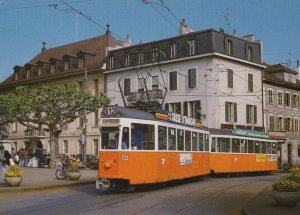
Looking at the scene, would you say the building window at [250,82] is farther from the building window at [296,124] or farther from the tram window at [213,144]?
the tram window at [213,144]

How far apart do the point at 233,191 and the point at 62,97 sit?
66.3ft

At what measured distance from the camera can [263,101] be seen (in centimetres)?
4862

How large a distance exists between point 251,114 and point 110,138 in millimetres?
32106

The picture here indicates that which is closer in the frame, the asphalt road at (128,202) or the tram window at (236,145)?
the asphalt road at (128,202)

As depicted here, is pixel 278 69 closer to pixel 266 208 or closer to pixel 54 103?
pixel 54 103

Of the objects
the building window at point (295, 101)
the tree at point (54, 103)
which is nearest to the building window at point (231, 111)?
the tree at point (54, 103)

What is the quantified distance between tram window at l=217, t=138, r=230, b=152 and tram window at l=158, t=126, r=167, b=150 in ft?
32.1

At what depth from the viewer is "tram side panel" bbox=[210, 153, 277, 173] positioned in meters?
28.0

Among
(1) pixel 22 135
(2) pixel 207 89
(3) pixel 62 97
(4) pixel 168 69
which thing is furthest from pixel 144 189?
(1) pixel 22 135

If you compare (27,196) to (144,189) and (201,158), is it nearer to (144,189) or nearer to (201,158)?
(144,189)

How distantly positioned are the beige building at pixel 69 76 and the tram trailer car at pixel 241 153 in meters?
21.0

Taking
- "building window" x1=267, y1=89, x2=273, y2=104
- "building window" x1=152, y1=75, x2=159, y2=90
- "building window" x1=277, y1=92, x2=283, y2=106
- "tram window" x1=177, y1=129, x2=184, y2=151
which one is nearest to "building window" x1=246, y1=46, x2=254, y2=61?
"building window" x1=267, y1=89, x2=273, y2=104

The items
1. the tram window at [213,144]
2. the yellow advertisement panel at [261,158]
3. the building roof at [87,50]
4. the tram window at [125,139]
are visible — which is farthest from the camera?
the building roof at [87,50]

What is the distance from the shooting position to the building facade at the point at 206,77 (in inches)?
1677
